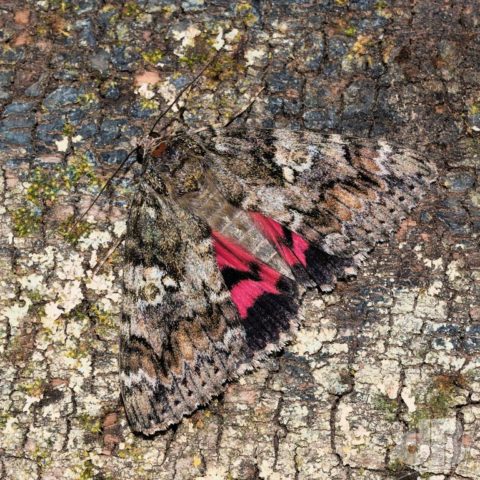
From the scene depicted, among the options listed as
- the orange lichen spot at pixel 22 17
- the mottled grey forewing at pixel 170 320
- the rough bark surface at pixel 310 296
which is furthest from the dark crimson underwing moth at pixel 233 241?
the orange lichen spot at pixel 22 17

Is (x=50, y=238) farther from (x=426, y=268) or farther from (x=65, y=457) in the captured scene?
(x=426, y=268)

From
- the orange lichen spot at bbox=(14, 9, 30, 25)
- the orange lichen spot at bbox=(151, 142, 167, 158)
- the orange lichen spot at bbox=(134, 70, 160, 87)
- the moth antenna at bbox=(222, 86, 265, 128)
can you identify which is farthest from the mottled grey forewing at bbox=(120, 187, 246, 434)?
the orange lichen spot at bbox=(14, 9, 30, 25)

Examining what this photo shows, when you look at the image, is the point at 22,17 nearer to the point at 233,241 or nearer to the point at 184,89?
the point at 184,89

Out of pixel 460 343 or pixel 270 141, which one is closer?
pixel 460 343

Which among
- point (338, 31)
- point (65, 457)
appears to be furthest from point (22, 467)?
point (338, 31)

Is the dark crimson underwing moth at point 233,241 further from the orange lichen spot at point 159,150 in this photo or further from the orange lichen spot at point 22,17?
the orange lichen spot at point 22,17

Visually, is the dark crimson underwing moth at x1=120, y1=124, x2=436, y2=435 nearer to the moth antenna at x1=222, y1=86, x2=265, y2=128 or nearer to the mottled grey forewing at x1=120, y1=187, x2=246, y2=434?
the mottled grey forewing at x1=120, y1=187, x2=246, y2=434
